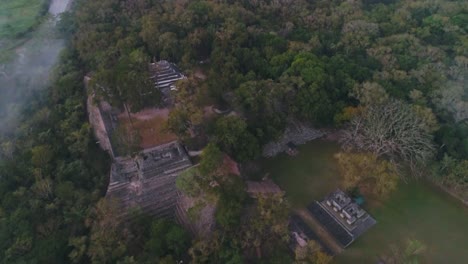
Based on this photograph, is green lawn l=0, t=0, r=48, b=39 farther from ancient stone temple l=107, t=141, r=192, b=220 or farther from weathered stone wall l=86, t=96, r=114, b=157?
ancient stone temple l=107, t=141, r=192, b=220

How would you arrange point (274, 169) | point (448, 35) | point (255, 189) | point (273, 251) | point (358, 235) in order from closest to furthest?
point (273, 251), point (358, 235), point (255, 189), point (274, 169), point (448, 35)

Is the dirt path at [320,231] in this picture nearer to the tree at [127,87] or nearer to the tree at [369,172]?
the tree at [369,172]

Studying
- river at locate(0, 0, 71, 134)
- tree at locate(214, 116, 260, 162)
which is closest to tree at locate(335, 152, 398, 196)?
tree at locate(214, 116, 260, 162)

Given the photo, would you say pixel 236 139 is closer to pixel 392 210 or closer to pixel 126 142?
pixel 126 142

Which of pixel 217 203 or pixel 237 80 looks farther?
pixel 237 80

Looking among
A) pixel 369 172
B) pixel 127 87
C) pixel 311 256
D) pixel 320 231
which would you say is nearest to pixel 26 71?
pixel 127 87

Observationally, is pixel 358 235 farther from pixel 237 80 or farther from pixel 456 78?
pixel 456 78

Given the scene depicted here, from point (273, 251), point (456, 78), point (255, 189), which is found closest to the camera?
point (273, 251)

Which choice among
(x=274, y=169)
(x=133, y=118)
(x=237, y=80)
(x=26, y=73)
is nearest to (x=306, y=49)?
(x=237, y=80)
